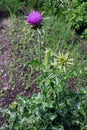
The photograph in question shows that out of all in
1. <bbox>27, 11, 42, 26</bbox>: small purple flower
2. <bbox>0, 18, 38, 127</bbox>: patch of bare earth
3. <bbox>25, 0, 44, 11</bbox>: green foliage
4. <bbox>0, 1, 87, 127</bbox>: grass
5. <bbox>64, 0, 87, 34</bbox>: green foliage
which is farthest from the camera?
<bbox>25, 0, 44, 11</bbox>: green foliage

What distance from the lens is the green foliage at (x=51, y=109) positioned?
3170 mm

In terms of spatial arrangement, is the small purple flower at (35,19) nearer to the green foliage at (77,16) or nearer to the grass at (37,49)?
the grass at (37,49)

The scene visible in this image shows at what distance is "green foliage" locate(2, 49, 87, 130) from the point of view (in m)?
3.17

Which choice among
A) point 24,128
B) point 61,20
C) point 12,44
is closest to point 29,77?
point 12,44

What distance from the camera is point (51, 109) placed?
3.29 metres

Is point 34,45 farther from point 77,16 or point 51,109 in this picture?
point 51,109

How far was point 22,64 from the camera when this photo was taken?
4070mm

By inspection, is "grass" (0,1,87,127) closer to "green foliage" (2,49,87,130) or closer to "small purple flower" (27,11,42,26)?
"green foliage" (2,49,87,130)

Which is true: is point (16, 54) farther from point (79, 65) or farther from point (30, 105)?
point (30, 105)

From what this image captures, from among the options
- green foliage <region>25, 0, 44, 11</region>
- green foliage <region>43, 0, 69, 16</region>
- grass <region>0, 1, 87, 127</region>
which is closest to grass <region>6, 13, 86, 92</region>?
grass <region>0, 1, 87, 127</region>

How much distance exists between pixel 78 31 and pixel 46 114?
6.63ft

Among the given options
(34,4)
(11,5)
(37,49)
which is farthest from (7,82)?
(34,4)

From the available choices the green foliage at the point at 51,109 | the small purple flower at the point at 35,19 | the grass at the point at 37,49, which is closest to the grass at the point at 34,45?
the grass at the point at 37,49

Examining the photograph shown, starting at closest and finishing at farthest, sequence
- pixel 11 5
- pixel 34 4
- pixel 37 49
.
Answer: pixel 37 49, pixel 11 5, pixel 34 4
